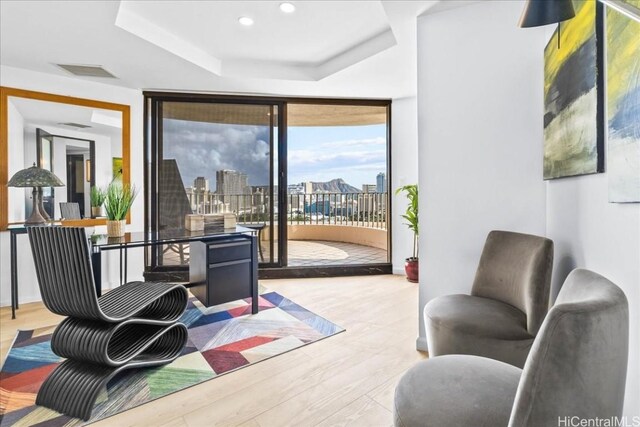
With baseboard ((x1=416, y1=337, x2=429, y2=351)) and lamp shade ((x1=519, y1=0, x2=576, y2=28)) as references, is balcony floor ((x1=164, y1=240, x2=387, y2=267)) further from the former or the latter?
lamp shade ((x1=519, y1=0, x2=576, y2=28))

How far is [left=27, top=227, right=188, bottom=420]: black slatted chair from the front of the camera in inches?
74.9

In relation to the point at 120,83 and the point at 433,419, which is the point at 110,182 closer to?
the point at 120,83

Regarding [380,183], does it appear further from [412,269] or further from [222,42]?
[222,42]

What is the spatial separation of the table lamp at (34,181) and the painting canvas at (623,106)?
14.3 ft

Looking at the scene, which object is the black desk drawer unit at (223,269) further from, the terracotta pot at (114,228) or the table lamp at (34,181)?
the table lamp at (34,181)

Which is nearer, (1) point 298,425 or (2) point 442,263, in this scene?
(1) point 298,425

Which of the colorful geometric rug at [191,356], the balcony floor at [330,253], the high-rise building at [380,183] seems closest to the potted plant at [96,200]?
the colorful geometric rug at [191,356]

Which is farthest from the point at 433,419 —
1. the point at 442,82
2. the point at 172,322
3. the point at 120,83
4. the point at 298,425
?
the point at 120,83

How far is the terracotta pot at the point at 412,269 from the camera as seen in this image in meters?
4.48

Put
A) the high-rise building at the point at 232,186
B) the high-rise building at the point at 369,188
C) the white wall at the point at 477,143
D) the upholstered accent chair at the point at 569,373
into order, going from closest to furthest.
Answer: the upholstered accent chair at the point at 569,373 → the white wall at the point at 477,143 → the high-rise building at the point at 232,186 → the high-rise building at the point at 369,188

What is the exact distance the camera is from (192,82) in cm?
413

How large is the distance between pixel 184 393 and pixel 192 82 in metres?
3.41

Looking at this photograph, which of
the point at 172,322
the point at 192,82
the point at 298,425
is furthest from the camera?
the point at 192,82

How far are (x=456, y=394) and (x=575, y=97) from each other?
1.45 m
